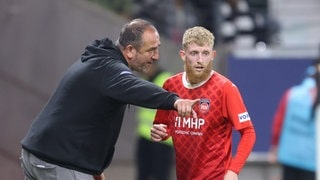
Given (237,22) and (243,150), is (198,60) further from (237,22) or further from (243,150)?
(237,22)

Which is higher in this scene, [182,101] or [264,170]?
[182,101]

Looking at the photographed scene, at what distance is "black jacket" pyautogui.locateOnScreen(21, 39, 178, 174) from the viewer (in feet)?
22.3

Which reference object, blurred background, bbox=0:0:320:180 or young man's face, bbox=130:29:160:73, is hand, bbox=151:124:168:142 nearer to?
young man's face, bbox=130:29:160:73

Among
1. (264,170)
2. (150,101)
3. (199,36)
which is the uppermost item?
(199,36)

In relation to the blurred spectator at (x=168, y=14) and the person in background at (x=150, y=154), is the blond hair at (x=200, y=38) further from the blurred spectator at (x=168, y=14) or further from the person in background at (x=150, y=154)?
the blurred spectator at (x=168, y=14)

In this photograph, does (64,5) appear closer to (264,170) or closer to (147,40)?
(264,170)

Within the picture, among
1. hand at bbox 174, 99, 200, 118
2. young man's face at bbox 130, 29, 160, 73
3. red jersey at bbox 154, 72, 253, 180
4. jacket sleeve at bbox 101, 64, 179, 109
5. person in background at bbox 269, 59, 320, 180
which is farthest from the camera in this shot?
person in background at bbox 269, 59, 320, 180

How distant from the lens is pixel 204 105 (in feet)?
23.5

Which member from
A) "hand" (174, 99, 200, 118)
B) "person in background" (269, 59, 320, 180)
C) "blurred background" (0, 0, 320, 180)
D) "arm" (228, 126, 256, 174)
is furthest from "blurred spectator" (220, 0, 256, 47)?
"hand" (174, 99, 200, 118)

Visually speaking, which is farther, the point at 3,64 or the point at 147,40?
the point at 3,64

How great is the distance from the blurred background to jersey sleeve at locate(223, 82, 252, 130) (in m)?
6.36

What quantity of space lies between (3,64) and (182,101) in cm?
734

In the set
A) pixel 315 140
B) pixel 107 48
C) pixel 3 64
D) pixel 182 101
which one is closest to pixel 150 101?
pixel 182 101

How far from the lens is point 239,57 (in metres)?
13.8
